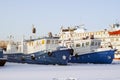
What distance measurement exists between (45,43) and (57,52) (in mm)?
2419

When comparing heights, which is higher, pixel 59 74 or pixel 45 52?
pixel 45 52

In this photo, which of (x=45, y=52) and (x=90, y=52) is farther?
(x=90, y=52)

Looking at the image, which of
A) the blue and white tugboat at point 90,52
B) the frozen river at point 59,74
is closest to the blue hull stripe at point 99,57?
the blue and white tugboat at point 90,52

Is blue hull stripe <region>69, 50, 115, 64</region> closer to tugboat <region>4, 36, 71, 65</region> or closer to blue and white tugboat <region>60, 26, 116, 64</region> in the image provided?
blue and white tugboat <region>60, 26, 116, 64</region>

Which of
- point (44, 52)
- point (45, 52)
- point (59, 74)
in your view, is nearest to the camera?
point (59, 74)

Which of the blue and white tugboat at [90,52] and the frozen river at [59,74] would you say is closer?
the frozen river at [59,74]

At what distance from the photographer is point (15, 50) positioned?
51.7 meters

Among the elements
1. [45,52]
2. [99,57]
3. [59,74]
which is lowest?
[59,74]

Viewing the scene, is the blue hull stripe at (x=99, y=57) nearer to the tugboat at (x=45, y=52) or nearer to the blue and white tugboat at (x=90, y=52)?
the blue and white tugboat at (x=90, y=52)

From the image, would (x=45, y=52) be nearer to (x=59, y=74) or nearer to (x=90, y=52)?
(x=90, y=52)

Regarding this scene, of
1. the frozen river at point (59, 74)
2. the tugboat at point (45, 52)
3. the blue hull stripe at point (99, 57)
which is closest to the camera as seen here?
the frozen river at point (59, 74)

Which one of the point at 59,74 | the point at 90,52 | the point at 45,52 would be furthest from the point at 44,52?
the point at 59,74

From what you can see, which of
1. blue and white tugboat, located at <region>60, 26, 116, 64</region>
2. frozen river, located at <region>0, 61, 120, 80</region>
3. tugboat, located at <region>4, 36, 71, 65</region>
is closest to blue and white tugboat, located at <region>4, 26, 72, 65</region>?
tugboat, located at <region>4, 36, 71, 65</region>

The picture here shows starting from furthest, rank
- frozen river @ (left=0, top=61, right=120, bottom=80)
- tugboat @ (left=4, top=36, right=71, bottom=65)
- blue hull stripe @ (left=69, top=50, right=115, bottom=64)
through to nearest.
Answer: blue hull stripe @ (left=69, top=50, right=115, bottom=64)
tugboat @ (left=4, top=36, right=71, bottom=65)
frozen river @ (left=0, top=61, right=120, bottom=80)
